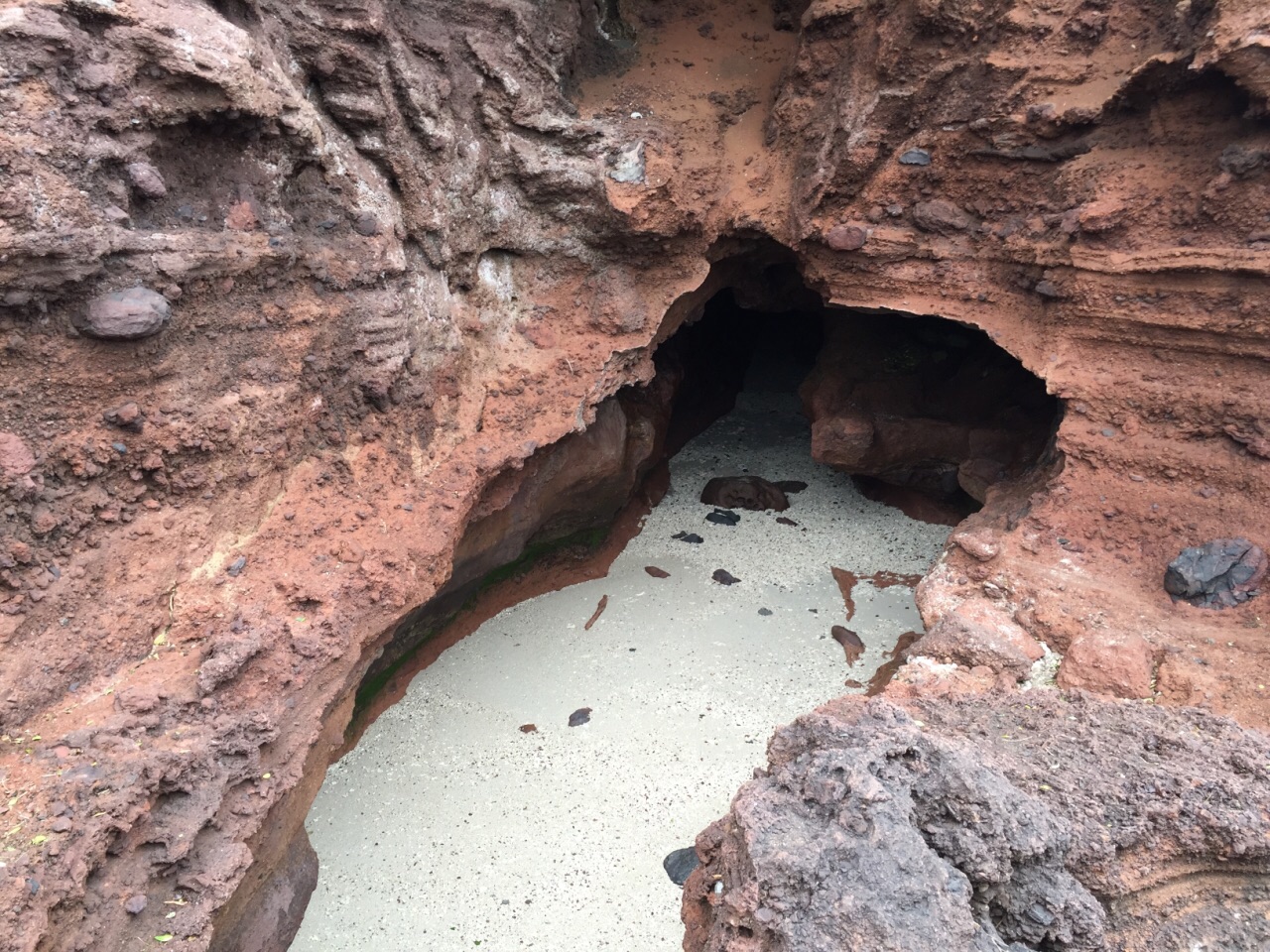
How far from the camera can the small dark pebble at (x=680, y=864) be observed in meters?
3.70

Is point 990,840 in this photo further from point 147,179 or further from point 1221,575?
point 147,179

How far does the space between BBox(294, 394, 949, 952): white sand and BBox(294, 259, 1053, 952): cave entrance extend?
0.04 ft

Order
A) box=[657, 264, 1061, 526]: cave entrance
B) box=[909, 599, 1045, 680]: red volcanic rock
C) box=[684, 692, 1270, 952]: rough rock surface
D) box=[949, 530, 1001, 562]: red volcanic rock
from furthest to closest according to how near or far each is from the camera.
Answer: box=[657, 264, 1061, 526]: cave entrance < box=[949, 530, 1001, 562]: red volcanic rock < box=[909, 599, 1045, 680]: red volcanic rock < box=[684, 692, 1270, 952]: rough rock surface

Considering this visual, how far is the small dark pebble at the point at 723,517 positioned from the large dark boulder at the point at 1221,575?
312 centimetres

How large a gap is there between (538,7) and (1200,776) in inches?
185

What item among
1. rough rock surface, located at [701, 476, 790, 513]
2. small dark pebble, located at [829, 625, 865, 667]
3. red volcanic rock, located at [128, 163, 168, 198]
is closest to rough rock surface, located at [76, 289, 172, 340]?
red volcanic rock, located at [128, 163, 168, 198]

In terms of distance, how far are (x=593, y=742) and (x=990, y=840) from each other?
8.77ft

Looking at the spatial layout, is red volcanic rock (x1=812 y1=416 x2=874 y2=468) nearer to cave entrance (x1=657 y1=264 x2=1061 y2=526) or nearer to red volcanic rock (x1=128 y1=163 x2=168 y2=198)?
cave entrance (x1=657 y1=264 x2=1061 y2=526)

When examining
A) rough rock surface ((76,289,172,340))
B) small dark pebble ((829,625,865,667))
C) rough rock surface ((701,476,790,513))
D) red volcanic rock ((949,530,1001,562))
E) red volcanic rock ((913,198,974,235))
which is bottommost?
small dark pebble ((829,625,865,667))

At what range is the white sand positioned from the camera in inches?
144

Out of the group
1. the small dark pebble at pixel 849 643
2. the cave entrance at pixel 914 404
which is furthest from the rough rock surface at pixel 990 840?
the cave entrance at pixel 914 404

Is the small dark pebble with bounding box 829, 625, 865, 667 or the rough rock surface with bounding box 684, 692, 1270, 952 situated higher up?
the rough rock surface with bounding box 684, 692, 1270, 952

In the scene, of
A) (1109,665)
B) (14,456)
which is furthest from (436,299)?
(1109,665)

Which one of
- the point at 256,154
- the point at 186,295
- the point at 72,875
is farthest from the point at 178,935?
the point at 256,154
